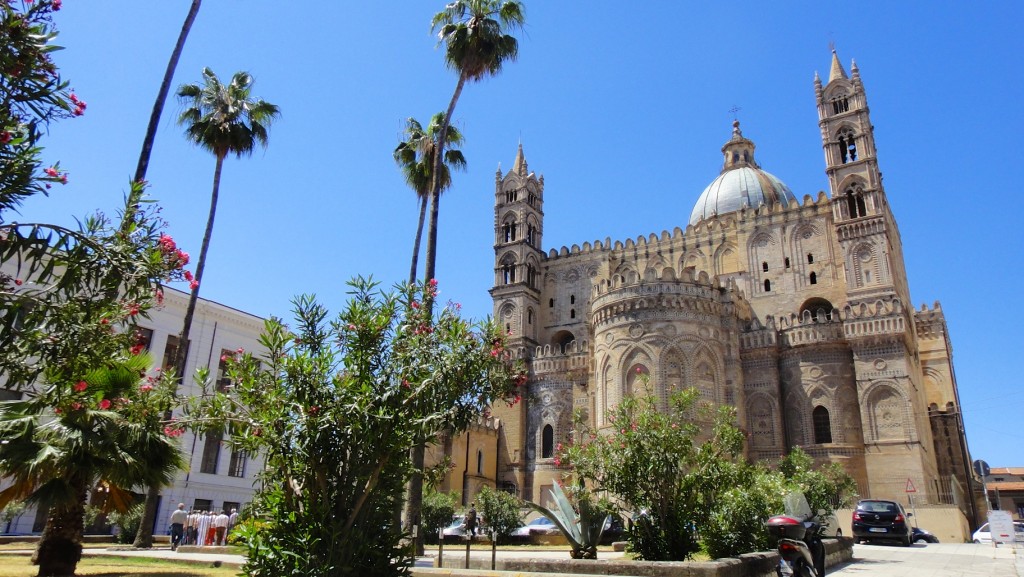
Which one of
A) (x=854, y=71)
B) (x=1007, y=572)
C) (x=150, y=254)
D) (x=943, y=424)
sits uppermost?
(x=854, y=71)

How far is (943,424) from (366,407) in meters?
45.7

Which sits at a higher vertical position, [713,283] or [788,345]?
[713,283]

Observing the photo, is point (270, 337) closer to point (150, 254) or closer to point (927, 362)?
point (150, 254)

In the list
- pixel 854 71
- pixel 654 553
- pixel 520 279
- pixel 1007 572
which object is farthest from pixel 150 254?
pixel 854 71

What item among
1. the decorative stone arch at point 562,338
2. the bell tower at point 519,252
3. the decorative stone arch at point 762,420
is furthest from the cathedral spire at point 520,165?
the decorative stone arch at point 762,420

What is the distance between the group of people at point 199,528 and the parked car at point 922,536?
2426 cm

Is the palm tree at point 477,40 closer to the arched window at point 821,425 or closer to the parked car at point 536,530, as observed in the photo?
the parked car at point 536,530

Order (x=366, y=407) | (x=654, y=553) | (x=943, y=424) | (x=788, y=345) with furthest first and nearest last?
(x=943, y=424)
(x=788, y=345)
(x=654, y=553)
(x=366, y=407)

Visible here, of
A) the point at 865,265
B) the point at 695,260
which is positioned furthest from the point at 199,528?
the point at 695,260

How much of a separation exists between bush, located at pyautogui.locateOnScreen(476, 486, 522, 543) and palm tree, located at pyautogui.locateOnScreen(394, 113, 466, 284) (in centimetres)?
927

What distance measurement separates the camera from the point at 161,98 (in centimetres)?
1576

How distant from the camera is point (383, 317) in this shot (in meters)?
9.27

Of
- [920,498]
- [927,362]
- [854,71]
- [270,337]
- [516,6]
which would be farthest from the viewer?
[927,362]

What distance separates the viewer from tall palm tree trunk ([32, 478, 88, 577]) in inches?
425
